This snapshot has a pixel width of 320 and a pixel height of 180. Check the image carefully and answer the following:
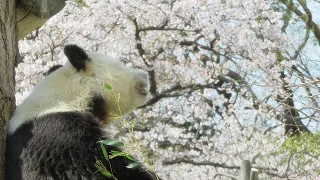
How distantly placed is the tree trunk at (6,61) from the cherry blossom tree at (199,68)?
5.39 meters

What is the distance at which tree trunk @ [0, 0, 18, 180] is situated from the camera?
2.73 meters

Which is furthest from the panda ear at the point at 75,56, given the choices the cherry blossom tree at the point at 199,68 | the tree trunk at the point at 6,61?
the cherry blossom tree at the point at 199,68

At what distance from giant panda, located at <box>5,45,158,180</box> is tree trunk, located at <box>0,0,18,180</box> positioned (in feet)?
0.14

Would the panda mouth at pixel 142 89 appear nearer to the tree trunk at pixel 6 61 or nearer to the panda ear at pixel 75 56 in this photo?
the panda ear at pixel 75 56

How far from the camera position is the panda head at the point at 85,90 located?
2.78 m

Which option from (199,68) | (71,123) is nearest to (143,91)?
(71,123)

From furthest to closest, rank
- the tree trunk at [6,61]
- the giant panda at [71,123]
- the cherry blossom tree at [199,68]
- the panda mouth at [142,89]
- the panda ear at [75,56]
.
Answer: the cherry blossom tree at [199,68] → the panda mouth at [142,89] → the panda ear at [75,56] → the tree trunk at [6,61] → the giant panda at [71,123]

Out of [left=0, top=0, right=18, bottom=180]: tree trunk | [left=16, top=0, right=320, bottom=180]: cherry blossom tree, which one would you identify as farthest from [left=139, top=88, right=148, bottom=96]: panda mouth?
[left=16, top=0, right=320, bottom=180]: cherry blossom tree

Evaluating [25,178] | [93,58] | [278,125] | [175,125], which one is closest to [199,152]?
[175,125]

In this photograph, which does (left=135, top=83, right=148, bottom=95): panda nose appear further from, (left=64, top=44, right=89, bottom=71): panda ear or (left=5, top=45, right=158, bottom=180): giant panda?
(left=64, top=44, right=89, bottom=71): panda ear

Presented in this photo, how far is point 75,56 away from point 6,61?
420 mm

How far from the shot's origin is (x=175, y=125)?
9930 millimetres

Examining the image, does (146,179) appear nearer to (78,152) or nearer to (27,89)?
(78,152)

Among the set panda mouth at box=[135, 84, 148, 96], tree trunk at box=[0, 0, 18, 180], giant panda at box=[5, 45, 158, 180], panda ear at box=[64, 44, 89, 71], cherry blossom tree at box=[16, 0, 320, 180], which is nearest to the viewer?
giant panda at box=[5, 45, 158, 180]
